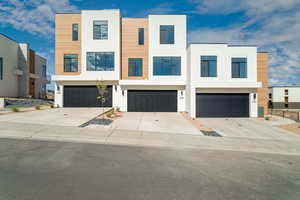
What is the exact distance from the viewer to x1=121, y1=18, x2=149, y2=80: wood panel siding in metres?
17.8

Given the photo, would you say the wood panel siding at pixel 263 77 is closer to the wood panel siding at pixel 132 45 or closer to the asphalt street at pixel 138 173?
the asphalt street at pixel 138 173

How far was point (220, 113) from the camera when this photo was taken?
16516 mm

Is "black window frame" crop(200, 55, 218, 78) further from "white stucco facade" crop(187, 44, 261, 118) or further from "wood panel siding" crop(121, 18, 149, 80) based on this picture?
"wood panel siding" crop(121, 18, 149, 80)

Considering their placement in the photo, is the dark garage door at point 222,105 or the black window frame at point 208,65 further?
the dark garage door at point 222,105

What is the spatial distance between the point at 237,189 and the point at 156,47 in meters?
16.3

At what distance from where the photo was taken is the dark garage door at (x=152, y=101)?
1755 centimetres

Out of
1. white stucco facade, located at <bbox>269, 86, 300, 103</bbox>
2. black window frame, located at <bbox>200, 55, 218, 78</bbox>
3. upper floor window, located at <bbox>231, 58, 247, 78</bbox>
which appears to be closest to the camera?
black window frame, located at <bbox>200, 55, 218, 78</bbox>

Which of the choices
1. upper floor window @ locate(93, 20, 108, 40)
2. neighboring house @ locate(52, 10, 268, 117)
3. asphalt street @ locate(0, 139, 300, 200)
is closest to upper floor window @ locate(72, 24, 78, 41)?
neighboring house @ locate(52, 10, 268, 117)

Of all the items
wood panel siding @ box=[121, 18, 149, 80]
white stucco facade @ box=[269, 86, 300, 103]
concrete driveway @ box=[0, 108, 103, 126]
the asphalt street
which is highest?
wood panel siding @ box=[121, 18, 149, 80]

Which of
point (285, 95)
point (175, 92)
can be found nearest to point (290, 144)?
point (175, 92)

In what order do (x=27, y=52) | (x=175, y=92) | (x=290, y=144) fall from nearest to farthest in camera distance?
(x=290, y=144), (x=175, y=92), (x=27, y=52)

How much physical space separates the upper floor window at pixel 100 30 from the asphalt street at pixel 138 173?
14.3m

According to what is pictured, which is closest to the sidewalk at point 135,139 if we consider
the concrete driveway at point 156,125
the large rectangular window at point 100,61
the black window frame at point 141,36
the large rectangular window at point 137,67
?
the concrete driveway at point 156,125

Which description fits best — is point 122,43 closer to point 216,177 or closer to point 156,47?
point 156,47
